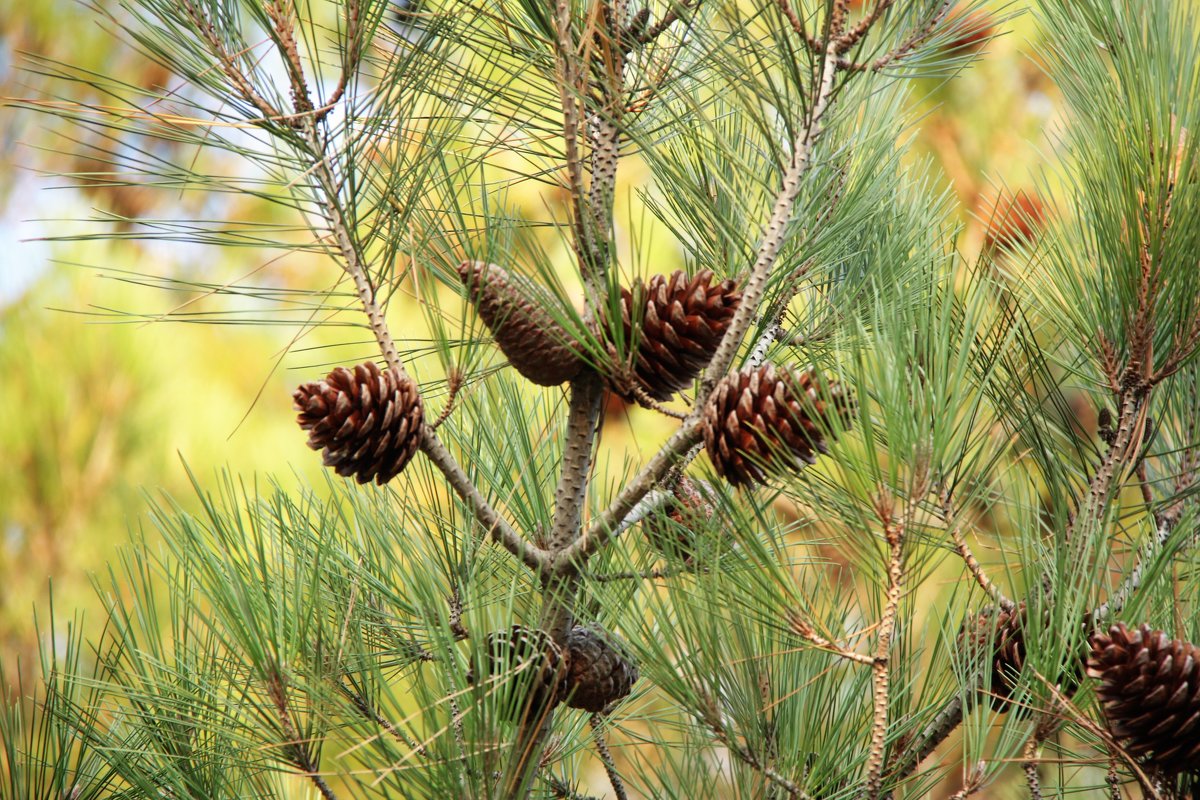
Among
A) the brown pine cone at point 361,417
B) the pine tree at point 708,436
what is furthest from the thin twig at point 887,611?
the brown pine cone at point 361,417

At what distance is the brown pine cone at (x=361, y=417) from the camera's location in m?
0.52

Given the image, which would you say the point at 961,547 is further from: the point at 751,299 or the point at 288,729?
the point at 288,729

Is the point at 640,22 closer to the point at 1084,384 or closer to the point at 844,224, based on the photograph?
the point at 844,224

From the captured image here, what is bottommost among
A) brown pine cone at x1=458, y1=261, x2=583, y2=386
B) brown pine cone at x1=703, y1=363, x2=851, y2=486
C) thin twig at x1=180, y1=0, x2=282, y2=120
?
brown pine cone at x1=703, y1=363, x2=851, y2=486

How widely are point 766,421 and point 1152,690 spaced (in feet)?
0.64

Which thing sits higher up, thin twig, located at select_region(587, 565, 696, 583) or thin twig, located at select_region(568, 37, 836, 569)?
thin twig, located at select_region(568, 37, 836, 569)

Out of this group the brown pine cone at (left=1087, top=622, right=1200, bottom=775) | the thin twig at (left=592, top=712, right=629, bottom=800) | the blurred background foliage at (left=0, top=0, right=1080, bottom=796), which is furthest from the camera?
the blurred background foliage at (left=0, top=0, right=1080, bottom=796)

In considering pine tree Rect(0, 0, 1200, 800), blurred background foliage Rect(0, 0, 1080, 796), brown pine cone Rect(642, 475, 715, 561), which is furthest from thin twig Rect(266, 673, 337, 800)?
blurred background foliage Rect(0, 0, 1080, 796)

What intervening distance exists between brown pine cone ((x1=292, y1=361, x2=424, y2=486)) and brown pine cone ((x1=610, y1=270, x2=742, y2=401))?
11 cm

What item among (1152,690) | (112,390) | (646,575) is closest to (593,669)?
(646,575)

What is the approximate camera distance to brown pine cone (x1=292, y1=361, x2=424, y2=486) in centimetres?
52

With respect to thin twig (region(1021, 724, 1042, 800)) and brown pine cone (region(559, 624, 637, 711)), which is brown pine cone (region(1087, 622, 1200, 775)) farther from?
brown pine cone (region(559, 624, 637, 711))

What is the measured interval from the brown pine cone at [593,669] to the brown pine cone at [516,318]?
0.15 metres

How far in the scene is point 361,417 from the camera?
521 millimetres
